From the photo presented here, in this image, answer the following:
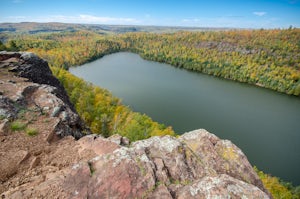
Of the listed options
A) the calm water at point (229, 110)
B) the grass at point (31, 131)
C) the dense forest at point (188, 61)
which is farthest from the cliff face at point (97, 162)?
the calm water at point (229, 110)

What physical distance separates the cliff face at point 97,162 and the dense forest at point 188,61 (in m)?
14.0

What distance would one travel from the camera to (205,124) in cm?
3650

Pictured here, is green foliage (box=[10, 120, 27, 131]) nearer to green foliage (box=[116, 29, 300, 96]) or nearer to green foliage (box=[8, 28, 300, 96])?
green foliage (box=[8, 28, 300, 96])

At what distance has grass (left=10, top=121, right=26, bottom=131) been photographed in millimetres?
6938

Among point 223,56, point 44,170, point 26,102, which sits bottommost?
point 223,56

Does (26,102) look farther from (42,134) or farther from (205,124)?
(205,124)

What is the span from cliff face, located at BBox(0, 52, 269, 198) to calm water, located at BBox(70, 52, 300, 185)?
25.5 meters

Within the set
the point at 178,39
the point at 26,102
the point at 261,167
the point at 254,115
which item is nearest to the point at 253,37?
the point at 178,39

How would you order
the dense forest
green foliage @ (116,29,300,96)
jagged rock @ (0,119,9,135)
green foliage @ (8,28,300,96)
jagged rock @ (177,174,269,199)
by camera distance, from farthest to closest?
green foliage @ (8,28,300,96) < green foliage @ (116,29,300,96) < the dense forest < jagged rock @ (0,119,9,135) < jagged rock @ (177,174,269,199)

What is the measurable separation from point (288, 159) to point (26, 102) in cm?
3537

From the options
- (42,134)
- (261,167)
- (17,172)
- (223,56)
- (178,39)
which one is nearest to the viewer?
(17,172)

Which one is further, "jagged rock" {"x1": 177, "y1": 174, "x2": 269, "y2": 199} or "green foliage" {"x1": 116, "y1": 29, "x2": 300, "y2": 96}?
"green foliage" {"x1": 116, "y1": 29, "x2": 300, "y2": 96}

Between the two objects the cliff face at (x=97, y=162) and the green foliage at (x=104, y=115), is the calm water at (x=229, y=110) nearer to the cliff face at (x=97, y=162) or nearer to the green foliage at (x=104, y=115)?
the green foliage at (x=104, y=115)

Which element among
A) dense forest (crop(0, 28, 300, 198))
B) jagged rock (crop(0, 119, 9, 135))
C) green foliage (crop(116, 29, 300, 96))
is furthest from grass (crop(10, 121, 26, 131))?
green foliage (crop(116, 29, 300, 96))
